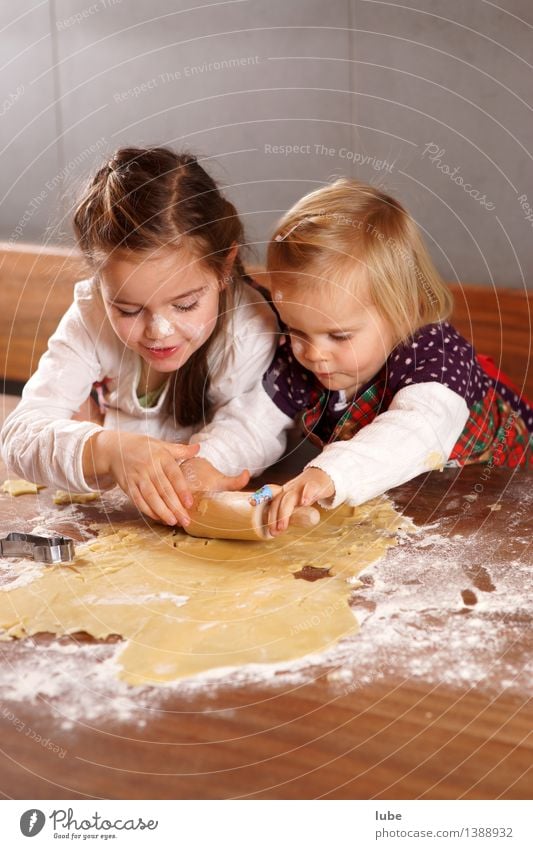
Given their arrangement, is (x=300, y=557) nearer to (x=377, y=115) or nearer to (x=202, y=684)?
(x=202, y=684)

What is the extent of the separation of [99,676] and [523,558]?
1.20 feet

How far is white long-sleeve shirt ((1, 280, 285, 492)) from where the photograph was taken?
1014 mm

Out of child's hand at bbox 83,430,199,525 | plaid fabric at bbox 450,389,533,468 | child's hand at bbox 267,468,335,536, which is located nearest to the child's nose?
child's hand at bbox 83,430,199,525

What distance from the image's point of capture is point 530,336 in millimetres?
1373

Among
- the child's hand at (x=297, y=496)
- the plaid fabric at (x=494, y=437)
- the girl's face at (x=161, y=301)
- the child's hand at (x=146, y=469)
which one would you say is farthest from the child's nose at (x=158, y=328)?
the plaid fabric at (x=494, y=437)

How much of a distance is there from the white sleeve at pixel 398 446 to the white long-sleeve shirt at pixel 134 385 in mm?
157

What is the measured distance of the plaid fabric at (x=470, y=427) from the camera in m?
1.04

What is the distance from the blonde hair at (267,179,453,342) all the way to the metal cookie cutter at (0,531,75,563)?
35 cm

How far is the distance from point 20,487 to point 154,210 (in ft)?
1.06

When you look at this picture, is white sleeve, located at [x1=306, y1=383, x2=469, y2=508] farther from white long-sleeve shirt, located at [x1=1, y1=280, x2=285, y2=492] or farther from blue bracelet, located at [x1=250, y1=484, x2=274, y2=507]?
white long-sleeve shirt, located at [x1=1, y1=280, x2=285, y2=492]

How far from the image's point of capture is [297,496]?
0.84 metres

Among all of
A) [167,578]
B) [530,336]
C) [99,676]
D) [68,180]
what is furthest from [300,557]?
[68,180]

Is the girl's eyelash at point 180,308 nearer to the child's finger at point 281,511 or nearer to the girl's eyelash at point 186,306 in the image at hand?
the girl's eyelash at point 186,306

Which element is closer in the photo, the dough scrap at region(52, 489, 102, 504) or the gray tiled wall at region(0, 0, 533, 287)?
the dough scrap at region(52, 489, 102, 504)
